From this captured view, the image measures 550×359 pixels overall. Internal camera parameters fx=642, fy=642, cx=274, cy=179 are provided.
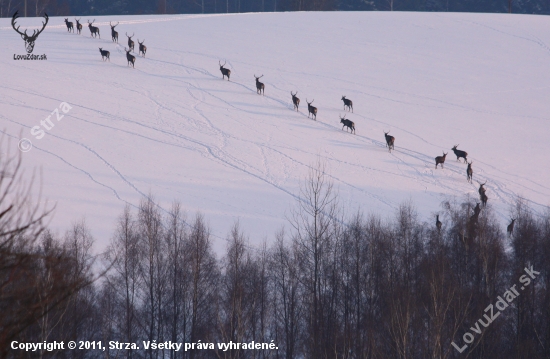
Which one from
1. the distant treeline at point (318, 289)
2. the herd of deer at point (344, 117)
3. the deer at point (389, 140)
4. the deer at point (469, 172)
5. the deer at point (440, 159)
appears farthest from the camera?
the deer at point (389, 140)

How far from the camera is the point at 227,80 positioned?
37.4 meters

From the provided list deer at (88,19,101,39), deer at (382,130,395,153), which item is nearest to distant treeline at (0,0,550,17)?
deer at (88,19,101,39)

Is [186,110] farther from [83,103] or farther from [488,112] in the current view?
[488,112]

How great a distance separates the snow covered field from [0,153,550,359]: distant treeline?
9.36 feet

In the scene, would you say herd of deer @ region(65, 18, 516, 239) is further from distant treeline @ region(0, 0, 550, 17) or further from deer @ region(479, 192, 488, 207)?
distant treeline @ region(0, 0, 550, 17)

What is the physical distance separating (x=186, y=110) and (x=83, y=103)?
17.3ft

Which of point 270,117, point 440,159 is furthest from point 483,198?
point 270,117

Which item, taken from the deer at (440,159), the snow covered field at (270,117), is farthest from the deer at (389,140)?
the deer at (440,159)

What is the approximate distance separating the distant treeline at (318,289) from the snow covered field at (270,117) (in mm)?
2854

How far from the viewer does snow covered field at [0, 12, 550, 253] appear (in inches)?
985

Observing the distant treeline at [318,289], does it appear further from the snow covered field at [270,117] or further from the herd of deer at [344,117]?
the snow covered field at [270,117]

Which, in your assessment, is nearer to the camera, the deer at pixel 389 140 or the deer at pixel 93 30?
the deer at pixel 389 140

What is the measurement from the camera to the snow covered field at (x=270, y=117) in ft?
82.1

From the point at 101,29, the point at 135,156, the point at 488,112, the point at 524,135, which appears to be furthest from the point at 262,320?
the point at 101,29
